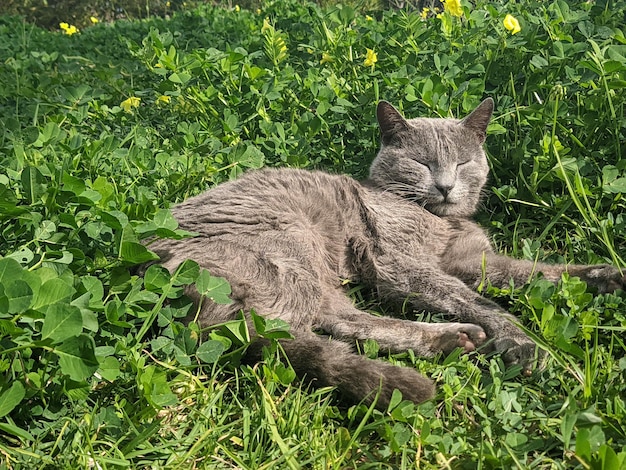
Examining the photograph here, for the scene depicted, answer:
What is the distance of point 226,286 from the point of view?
1.85 meters

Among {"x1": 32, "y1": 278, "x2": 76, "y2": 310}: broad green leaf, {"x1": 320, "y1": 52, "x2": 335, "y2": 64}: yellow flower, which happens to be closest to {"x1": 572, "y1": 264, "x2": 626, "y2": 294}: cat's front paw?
{"x1": 32, "y1": 278, "x2": 76, "y2": 310}: broad green leaf

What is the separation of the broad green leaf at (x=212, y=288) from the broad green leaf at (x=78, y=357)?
1.55 ft

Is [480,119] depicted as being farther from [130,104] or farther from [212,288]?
[130,104]

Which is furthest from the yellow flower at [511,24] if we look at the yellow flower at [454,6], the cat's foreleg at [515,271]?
the cat's foreleg at [515,271]

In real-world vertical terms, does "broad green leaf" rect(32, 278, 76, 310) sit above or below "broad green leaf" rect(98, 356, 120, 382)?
above

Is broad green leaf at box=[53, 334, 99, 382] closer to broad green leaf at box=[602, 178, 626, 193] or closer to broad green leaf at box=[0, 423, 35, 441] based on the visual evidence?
broad green leaf at box=[0, 423, 35, 441]

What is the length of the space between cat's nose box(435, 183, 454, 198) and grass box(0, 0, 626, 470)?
0.76 feet

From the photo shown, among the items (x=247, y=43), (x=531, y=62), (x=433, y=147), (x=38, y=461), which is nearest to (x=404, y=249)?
(x=433, y=147)

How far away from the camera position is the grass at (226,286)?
140 cm

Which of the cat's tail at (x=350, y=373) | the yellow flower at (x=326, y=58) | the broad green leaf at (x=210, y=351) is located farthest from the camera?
the yellow flower at (x=326, y=58)

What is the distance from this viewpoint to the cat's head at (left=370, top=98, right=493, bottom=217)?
2.59 meters

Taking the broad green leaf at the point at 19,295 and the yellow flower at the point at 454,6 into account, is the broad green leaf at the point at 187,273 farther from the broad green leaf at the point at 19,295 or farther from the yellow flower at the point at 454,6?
the yellow flower at the point at 454,6

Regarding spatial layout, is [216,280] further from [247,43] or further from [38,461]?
[247,43]

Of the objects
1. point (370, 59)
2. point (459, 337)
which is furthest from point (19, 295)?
point (370, 59)
